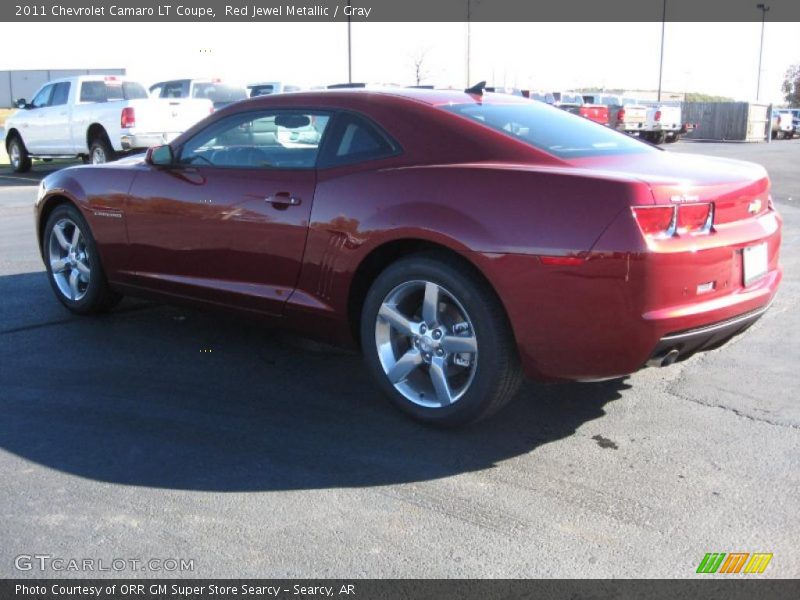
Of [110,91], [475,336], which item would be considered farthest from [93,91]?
[475,336]

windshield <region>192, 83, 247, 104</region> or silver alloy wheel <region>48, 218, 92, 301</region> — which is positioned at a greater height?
windshield <region>192, 83, 247, 104</region>

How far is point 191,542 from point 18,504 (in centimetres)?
80

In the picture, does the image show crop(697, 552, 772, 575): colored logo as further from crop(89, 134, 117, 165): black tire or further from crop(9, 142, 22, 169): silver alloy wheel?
crop(9, 142, 22, 169): silver alloy wheel

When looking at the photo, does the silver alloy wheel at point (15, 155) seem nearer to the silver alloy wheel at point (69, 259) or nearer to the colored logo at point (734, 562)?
the silver alloy wheel at point (69, 259)

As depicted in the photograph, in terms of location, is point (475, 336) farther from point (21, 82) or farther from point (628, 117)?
point (21, 82)

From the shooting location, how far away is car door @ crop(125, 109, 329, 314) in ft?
14.8

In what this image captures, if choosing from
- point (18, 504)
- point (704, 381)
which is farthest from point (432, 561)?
point (704, 381)

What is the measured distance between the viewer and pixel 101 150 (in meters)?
16.6

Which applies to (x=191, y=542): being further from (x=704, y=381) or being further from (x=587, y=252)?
(x=704, y=381)

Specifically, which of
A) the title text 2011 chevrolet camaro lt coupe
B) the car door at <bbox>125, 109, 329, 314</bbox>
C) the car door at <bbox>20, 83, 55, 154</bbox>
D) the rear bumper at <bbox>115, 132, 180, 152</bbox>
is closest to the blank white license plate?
the title text 2011 chevrolet camaro lt coupe

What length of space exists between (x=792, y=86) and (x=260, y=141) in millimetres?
94793

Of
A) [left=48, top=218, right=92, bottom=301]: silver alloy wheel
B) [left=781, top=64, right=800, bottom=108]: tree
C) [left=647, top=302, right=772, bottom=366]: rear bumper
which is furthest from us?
[left=781, top=64, right=800, bottom=108]: tree

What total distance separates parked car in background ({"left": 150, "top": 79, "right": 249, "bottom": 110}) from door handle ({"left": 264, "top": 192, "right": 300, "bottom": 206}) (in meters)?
16.5

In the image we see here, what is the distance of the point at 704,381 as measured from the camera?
15.6 ft
